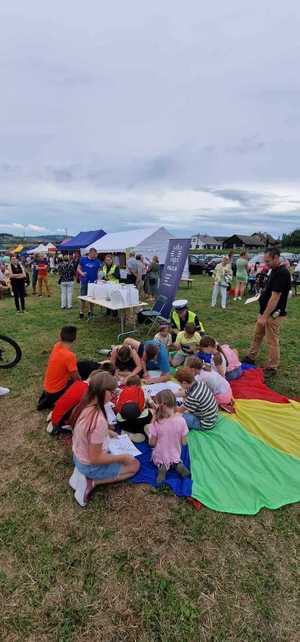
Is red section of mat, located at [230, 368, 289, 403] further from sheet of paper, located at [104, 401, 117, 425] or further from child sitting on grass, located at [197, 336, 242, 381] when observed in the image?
sheet of paper, located at [104, 401, 117, 425]

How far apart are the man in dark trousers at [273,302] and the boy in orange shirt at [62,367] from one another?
295 cm

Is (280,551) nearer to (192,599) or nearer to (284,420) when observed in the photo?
(192,599)

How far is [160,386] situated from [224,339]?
3.12 m

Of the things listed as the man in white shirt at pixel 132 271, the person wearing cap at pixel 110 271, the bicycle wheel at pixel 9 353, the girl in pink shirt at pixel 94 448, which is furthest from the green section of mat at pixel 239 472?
the man in white shirt at pixel 132 271

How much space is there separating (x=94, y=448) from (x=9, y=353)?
12.3 feet

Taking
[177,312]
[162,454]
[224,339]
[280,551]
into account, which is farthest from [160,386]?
→ [224,339]

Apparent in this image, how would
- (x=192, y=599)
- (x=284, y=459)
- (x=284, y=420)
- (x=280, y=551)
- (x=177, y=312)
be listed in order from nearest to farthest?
(x=192, y=599), (x=280, y=551), (x=284, y=459), (x=284, y=420), (x=177, y=312)

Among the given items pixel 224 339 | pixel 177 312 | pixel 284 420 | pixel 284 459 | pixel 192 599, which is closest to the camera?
pixel 192 599

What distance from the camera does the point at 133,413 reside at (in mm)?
3205

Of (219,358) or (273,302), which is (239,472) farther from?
(273,302)

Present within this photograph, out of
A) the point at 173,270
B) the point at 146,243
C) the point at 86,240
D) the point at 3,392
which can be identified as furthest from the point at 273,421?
the point at 86,240

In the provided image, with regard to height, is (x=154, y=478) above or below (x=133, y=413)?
below

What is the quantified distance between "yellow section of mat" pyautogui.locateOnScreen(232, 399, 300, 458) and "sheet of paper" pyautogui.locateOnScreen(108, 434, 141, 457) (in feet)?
4.42

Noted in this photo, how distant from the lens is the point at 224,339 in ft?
22.8
